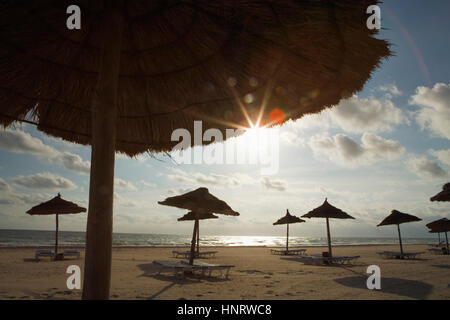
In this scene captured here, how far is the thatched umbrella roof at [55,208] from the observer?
40.5ft

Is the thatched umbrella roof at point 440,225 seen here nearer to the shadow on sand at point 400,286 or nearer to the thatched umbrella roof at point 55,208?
the shadow on sand at point 400,286

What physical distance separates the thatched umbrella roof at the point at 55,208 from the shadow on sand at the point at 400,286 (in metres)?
10.7

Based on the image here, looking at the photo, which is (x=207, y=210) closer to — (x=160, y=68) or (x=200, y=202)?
(x=200, y=202)

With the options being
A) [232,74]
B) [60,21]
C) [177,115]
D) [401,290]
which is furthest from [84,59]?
[401,290]

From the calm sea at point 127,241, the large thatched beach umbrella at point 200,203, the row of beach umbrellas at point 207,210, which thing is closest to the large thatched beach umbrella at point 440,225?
the row of beach umbrellas at point 207,210

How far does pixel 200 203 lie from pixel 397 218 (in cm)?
1290

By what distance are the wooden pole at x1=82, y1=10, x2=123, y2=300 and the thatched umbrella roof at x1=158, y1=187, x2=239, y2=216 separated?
5.88 m

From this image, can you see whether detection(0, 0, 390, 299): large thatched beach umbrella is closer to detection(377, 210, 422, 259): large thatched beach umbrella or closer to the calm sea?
detection(377, 210, 422, 259): large thatched beach umbrella

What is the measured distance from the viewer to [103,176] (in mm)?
2324

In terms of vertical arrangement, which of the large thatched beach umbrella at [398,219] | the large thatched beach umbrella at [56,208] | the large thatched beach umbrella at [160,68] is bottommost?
the large thatched beach umbrella at [398,219]

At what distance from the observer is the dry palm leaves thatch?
2486 millimetres

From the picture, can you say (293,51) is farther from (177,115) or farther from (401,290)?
(401,290)

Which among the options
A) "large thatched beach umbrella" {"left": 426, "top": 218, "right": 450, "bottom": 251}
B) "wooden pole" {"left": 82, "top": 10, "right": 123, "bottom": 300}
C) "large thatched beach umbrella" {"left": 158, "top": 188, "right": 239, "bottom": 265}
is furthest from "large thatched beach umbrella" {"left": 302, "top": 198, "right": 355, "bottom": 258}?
"wooden pole" {"left": 82, "top": 10, "right": 123, "bottom": 300}

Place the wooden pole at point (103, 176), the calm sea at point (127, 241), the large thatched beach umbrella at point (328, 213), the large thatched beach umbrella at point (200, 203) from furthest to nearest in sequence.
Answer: the calm sea at point (127, 241), the large thatched beach umbrella at point (328, 213), the large thatched beach umbrella at point (200, 203), the wooden pole at point (103, 176)
